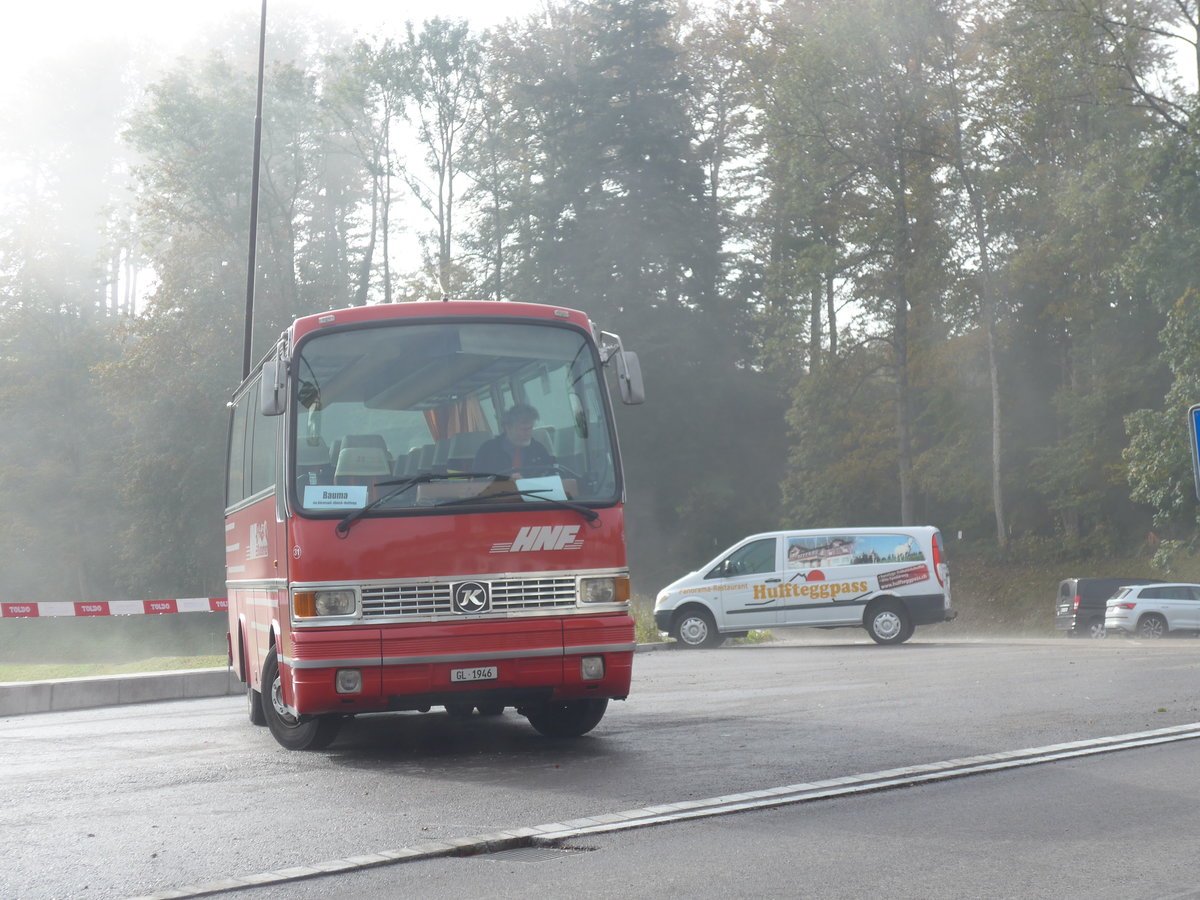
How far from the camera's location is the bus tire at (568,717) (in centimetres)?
1092

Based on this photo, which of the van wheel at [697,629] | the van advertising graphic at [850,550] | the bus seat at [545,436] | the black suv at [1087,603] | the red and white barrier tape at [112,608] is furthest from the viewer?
the black suv at [1087,603]

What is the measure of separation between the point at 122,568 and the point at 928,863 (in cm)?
5314

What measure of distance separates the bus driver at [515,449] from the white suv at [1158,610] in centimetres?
2763

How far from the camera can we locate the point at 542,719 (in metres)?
11.4

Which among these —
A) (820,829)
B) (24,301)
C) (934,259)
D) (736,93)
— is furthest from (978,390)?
(820,829)

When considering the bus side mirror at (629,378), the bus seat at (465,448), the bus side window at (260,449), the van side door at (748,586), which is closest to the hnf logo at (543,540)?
the bus seat at (465,448)

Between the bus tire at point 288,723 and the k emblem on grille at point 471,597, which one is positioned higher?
the k emblem on grille at point 471,597

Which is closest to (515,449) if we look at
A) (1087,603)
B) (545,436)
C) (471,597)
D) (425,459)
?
(545,436)

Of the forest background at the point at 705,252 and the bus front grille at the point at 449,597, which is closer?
the bus front grille at the point at 449,597

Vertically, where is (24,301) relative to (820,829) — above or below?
above

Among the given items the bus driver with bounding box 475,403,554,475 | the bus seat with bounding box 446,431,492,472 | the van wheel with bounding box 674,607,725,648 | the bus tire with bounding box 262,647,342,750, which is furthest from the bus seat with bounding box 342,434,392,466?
the van wheel with bounding box 674,607,725,648

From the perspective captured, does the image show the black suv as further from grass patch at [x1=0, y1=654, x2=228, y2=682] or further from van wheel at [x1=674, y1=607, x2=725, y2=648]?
grass patch at [x1=0, y1=654, x2=228, y2=682]

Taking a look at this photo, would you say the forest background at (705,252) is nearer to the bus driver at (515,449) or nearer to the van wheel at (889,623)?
the van wheel at (889,623)

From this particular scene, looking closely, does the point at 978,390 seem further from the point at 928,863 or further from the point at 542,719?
the point at 928,863
